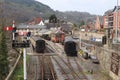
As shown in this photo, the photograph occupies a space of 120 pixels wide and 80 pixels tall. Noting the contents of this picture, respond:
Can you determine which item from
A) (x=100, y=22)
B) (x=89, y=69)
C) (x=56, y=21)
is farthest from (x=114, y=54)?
(x=56, y=21)

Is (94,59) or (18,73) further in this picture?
(94,59)

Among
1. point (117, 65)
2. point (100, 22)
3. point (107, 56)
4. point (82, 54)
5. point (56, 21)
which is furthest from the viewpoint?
→ point (56, 21)

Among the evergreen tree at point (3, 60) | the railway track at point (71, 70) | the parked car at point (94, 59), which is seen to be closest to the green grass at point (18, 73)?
the evergreen tree at point (3, 60)

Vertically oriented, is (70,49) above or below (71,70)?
above

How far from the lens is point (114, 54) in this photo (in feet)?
78.5

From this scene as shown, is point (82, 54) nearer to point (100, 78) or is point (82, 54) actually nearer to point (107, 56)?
point (107, 56)

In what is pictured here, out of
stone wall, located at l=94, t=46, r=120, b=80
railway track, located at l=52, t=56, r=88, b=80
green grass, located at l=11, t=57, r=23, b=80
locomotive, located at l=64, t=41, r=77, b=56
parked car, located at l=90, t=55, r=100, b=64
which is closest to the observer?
green grass, located at l=11, t=57, r=23, b=80

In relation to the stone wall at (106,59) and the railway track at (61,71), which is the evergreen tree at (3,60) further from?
the stone wall at (106,59)

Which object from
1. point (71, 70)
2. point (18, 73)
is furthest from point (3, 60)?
point (71, 70)

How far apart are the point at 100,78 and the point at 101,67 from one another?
508 centimetres

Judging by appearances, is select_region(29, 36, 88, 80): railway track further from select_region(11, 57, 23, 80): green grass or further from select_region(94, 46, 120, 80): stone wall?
select_region(94, 46, 120, 80): stone wall

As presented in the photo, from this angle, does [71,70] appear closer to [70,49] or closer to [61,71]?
[61,71]

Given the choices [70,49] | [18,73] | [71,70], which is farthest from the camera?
[70,49]

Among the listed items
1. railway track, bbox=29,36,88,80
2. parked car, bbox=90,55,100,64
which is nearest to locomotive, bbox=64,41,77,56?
parked car, bbox=90,55,100,64
